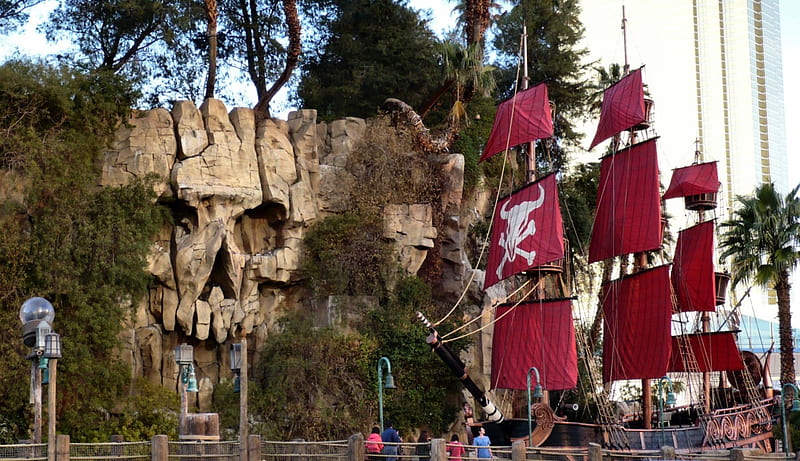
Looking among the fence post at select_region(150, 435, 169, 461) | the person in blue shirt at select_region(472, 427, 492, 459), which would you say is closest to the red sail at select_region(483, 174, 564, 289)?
the person in blue shirt at select_region(472, 427, 492, 459)

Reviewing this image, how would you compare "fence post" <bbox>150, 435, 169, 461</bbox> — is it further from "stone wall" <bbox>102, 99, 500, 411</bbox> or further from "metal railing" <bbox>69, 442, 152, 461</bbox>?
"stone wall" <bbox>102, 99, 500, 411</bbox>

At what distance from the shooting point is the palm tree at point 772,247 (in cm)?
3594

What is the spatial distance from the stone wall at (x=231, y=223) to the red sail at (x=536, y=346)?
2.45 metres

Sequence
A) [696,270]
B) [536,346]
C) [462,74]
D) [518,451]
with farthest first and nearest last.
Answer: [696,270] < [462,74] < [536,346] < [518,451]

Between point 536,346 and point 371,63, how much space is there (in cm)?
1297

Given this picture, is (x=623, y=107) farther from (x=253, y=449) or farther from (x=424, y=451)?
(x=253, y=449)

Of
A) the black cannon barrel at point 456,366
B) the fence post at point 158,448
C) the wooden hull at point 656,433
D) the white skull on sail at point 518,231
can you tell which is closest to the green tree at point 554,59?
the white skull on sail at point 518,231

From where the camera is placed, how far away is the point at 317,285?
34250 millimetres

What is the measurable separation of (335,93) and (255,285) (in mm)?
9137

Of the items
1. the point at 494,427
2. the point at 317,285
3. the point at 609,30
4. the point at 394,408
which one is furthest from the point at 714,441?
the point at 609,30

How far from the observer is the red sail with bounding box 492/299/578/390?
32438 millimetres

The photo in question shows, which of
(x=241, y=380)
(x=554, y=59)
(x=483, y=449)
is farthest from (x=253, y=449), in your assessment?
(x=554, y=59)

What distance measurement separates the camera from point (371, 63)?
132ft

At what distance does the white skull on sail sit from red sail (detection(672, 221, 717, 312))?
25.4ft
